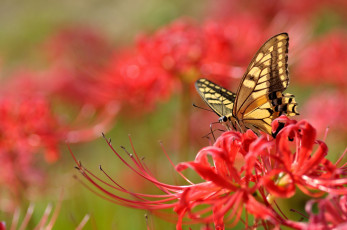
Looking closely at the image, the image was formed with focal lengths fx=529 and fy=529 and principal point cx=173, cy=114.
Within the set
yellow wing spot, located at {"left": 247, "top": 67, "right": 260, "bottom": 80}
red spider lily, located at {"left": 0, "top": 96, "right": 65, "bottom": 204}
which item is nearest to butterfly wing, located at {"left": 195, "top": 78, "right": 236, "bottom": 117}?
yellow wing spot, located at {"left": 247, "top": 67, "right": 260, "bottom": 80}

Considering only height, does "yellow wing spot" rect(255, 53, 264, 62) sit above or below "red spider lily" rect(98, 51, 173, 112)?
below

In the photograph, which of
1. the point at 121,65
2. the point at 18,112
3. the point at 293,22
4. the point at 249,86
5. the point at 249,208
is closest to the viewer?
the point at 249,208

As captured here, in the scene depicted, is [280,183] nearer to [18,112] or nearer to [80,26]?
[18,112]

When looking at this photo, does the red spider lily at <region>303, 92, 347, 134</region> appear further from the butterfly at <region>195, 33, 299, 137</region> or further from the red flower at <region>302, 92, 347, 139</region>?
the butterfly at <region>195, 33, 299, 137</region>

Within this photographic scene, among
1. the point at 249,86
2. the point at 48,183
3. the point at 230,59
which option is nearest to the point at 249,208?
the point at 249,86

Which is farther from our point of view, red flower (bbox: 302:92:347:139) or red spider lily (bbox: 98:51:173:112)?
red flower (bbox: 302:92:347:139)
